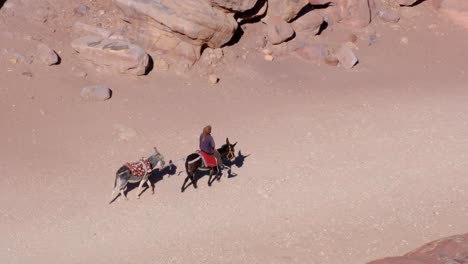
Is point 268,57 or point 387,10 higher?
point 268,57

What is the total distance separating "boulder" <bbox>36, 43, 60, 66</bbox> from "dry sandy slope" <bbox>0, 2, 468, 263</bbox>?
0.45 meters

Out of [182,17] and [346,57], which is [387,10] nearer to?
[346,57]

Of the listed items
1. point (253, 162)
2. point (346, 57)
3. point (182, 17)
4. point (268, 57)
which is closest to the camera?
point (253, 162)

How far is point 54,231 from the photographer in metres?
13.4

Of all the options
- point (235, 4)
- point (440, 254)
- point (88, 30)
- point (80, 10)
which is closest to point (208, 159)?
point (440, 254)

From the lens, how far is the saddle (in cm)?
1409

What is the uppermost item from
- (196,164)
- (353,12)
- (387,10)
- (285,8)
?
(196,164)

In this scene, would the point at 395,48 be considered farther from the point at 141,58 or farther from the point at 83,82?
the point at 83,82

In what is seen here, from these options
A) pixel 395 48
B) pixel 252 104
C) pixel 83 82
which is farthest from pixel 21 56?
pixel 395 48

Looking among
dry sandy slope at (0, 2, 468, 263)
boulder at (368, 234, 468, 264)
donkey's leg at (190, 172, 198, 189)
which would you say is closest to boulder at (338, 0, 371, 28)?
dry sandy slope at (0, 2, 468, 263)

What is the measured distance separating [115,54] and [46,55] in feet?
8.34

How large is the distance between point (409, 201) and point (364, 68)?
33.3 ft

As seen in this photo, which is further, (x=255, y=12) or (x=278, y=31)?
(x=278, y=31)

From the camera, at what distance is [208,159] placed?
14719 millimetres
